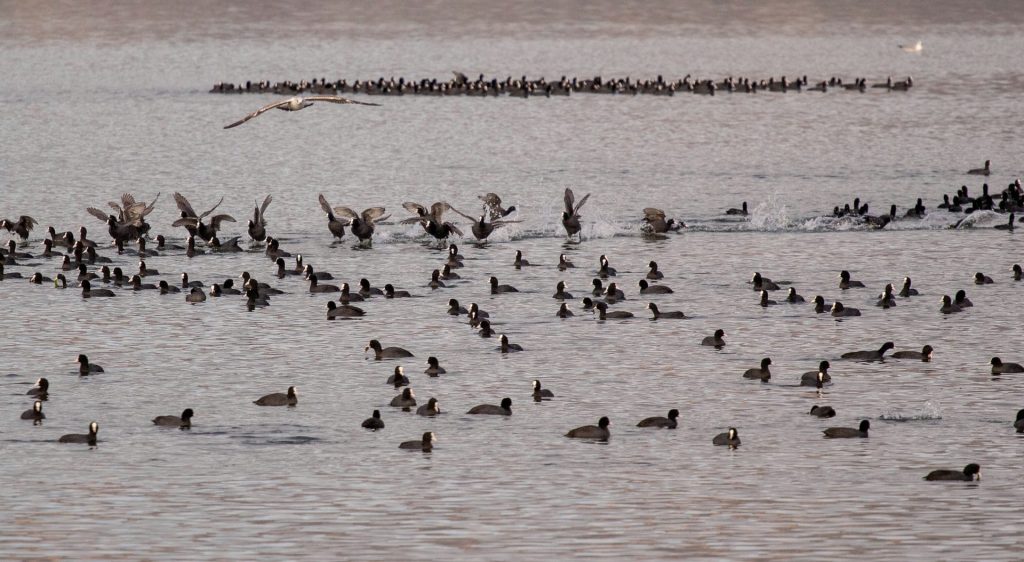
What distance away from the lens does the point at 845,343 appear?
37000mm

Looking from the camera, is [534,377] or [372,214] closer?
[534,377]

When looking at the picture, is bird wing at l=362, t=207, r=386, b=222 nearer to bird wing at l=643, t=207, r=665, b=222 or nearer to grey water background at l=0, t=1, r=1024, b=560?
grey water background at l=0, t=1, r=1024, b=560

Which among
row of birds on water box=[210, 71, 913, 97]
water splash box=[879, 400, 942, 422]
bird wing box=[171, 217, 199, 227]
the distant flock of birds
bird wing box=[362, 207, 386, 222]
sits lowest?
water splash box=[879, 400, 942, 422]

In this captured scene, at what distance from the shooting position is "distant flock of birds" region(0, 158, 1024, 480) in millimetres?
29438

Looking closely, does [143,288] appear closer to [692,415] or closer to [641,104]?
[692,415]

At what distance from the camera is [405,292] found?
141 ft

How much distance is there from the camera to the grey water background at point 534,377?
23.4 m

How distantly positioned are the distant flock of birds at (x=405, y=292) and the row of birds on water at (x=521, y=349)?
2cm

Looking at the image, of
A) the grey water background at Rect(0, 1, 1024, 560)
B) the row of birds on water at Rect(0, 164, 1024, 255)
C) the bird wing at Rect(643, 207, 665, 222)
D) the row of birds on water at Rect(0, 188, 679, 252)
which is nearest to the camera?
the grey water background at Rect(0, 1, 1024, 560)

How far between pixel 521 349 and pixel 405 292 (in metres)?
7.43

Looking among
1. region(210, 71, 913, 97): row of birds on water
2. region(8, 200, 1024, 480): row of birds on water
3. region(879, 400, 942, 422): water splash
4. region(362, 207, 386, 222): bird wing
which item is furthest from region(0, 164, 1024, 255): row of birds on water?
region(210, 71, 913, 97): row of birds on water

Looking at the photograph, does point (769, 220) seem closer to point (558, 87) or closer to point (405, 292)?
point (405, 292)

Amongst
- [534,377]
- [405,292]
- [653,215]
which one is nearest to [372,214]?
[653,215]

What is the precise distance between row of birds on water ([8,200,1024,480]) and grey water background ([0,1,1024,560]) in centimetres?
35
